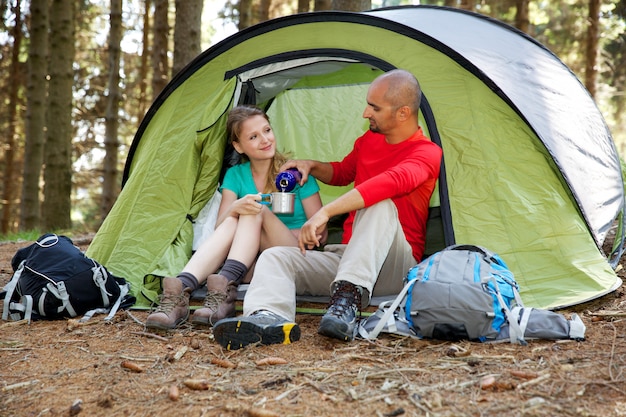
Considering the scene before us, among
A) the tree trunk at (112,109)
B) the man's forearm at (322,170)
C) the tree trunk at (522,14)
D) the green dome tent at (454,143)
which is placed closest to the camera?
the green dome tent at (454,143)

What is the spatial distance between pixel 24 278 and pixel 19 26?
9.21 metres

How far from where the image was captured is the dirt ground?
1.90 m

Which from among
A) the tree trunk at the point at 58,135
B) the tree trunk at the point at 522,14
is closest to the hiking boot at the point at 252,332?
the tree trunk at the point at 58,135

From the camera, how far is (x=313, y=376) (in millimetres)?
2170

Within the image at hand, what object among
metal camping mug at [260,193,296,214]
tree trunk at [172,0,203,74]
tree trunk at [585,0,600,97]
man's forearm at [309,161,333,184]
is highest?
tree trunk at [585,0,600,97]

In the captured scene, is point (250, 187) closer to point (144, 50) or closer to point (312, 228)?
point (312, 228)

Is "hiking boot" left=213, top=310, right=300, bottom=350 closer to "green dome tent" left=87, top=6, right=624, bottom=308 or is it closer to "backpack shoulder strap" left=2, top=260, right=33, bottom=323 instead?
"green dome tent" left=87, top=6, right=624, bottom=308

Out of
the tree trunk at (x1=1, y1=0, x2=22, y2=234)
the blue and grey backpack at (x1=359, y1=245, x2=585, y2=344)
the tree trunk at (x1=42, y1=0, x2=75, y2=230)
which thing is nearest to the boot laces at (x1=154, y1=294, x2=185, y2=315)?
the blue and grey backpack at (x1=359, y1=245, x2=585, y2=344)

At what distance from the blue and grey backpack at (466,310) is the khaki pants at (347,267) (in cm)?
19

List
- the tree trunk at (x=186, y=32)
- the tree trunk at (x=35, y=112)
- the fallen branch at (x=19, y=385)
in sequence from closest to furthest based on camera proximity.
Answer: the fallen branch at (x=19, y=385) → the tree trunk at (x=186, y=32) → the tree trunk at (x=35, y=112)

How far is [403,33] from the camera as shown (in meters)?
3.44

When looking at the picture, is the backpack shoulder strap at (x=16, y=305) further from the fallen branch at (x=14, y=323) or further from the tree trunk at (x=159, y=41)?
the tree trunk at (x=159, y=41)

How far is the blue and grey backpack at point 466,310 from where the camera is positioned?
2.45 m

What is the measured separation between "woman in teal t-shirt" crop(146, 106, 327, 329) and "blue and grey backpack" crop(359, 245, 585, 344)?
2.38ft
